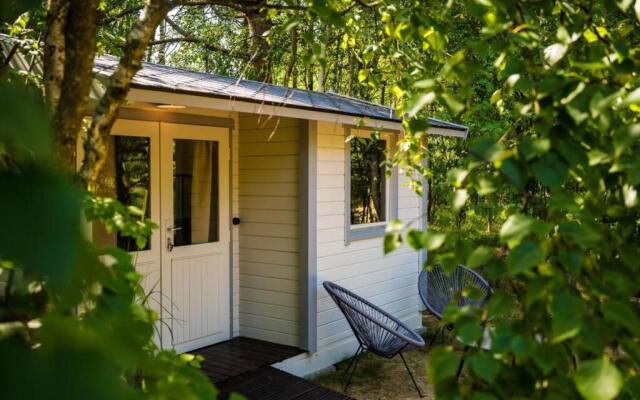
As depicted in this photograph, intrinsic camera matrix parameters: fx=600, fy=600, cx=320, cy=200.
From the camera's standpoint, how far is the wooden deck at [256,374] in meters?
5.16

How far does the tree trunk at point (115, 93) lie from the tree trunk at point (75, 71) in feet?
1.36

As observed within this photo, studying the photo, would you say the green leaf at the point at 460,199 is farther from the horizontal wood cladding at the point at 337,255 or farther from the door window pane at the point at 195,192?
the horizontal wood cladding at the point at 337,255

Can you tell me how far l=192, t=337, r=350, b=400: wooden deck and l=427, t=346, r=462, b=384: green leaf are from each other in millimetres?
4022

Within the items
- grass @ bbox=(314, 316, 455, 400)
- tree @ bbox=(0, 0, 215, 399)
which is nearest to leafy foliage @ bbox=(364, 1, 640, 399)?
tree @ bbox=(0, 0, 215, 399)

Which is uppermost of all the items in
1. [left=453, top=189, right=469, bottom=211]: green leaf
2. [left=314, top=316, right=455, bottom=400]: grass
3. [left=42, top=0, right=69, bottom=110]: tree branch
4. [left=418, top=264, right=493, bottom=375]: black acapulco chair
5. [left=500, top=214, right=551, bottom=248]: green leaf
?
[left=42, top=0, right=69, bottom=110]: tree branch

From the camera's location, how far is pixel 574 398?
110cm

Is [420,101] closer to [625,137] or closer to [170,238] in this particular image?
[625,137]

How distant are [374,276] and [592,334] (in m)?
6.17

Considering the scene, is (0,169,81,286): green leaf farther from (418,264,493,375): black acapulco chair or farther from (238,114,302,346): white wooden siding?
(418,264,493,375): black acapulco chair

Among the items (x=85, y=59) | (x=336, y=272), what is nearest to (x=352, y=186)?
(x=336, y=272)

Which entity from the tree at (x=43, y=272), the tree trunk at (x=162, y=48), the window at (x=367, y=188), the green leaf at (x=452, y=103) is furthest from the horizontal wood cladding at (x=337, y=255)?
the tree trunk at (x=162, y=48)

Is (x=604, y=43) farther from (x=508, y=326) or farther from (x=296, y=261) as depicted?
(x=296, y=261)

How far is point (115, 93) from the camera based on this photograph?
2.13 meters

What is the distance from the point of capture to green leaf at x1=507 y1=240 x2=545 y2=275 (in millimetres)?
953
